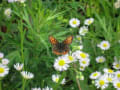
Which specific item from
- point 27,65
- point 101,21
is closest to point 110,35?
point 101,21

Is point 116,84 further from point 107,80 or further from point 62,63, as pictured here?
→ point 62,63

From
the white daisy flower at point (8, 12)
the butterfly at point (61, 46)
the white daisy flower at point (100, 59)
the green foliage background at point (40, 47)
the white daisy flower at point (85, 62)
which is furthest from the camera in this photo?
the white daisy flower at point (8, 12)

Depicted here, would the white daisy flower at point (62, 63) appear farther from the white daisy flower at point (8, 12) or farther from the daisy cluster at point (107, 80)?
the white daisy flower at point (8, 12)

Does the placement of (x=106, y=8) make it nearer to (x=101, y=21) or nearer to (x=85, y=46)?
(x=101, y=21)

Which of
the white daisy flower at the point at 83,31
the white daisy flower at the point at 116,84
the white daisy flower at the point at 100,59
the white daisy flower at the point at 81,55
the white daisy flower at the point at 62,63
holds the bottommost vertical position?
the white daisy flower at the point at 116,84

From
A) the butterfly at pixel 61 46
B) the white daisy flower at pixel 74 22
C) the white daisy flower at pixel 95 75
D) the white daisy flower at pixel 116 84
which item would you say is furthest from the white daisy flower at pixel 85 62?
the white daisy flower at pixel 74 22

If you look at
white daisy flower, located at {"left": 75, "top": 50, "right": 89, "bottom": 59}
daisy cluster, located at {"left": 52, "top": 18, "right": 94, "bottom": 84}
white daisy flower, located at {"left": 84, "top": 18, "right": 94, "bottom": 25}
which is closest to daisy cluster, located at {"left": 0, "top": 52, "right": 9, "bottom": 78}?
daisy cluster, located at {"left": 52, "top": 18, "right": 94, "bottom": 84}

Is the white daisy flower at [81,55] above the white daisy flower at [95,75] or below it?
above

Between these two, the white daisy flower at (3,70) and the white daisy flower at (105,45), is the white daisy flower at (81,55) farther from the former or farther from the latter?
the white daisy flower at (3,70)

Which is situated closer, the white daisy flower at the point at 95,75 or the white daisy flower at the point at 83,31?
the white daisy flower at the point at 95,75

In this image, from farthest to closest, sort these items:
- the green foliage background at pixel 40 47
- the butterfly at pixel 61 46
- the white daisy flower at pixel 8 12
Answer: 1. the white daisy flower at pixel 8 12
2. the green foliage background at pixel 40 47
3. the butterfly at pixel 61 46

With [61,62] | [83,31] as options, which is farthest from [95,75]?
[83,31]
